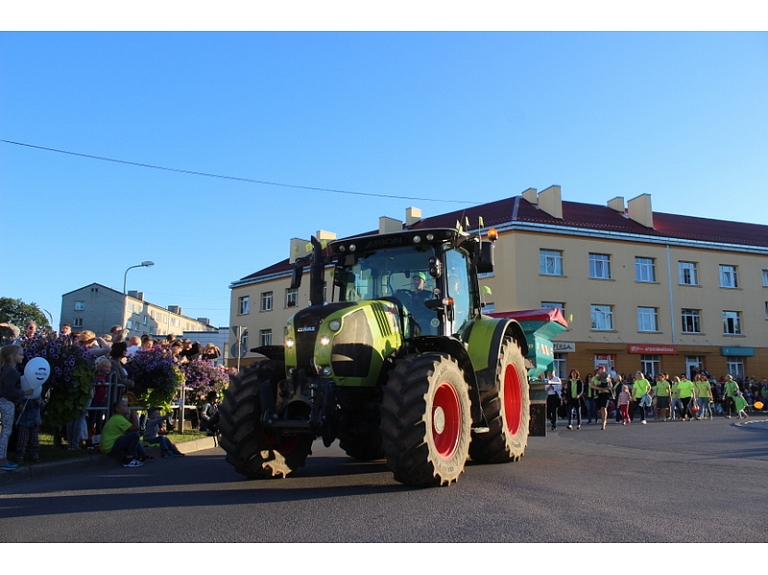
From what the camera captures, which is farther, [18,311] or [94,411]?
[18,311]

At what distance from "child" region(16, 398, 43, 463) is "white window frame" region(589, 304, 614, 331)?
101 ft

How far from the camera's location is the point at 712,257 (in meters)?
38.4

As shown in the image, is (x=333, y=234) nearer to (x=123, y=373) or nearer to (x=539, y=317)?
(x=539, y=317)

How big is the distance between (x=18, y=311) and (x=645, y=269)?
53.2 m

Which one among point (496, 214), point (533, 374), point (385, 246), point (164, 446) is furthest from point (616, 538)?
point (496, 214)

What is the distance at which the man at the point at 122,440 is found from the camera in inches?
395

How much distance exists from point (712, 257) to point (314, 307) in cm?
3703

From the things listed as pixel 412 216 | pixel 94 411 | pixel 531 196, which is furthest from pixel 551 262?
pixel 94 411

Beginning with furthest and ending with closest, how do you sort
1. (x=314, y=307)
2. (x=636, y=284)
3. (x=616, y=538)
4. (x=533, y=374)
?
(x=636, y=284) → (x=533, y=374) → (x=314, y=307) → (x=616, y=538)

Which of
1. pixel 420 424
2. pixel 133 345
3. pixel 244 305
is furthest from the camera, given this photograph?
pixel 244 305

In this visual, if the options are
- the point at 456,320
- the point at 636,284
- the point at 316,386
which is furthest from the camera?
the point at 636,284

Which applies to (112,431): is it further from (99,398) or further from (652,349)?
(652,349)

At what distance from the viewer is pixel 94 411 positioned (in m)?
11.6

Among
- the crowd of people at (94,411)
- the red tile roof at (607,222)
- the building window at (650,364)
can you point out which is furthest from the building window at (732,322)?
the crowd of people at (94,411)
